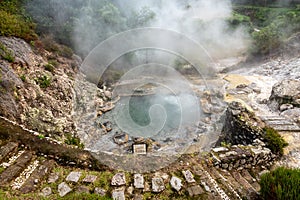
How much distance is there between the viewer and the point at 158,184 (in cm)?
369

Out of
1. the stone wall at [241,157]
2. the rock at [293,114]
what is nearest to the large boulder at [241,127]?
the stone wall at [241,157]

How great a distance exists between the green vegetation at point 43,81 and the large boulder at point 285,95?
9207 millimetres

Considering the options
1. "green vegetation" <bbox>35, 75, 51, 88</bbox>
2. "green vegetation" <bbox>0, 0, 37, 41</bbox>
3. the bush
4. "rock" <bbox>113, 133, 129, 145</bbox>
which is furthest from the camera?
"green vegetation" <bbox>0, 0, 37, 41</bbox>

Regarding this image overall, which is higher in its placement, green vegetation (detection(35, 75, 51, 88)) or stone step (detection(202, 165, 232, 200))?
green vegetation (detection(35, 75, 51, 88))

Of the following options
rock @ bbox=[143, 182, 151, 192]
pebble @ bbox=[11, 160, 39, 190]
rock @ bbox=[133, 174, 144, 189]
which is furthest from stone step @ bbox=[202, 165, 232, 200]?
pebble @ bbox=[11, 160, 39, 190]

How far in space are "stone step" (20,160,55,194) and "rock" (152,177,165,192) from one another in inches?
72.7

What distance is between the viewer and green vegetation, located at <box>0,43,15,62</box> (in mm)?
6852

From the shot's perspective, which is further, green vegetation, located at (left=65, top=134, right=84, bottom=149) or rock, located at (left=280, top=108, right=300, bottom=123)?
rock, located at (left=280, top=108, right=300, bottom=123)

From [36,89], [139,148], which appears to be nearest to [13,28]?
[36,89]

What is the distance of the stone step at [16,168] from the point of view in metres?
3.28

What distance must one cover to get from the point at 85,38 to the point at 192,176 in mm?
11871

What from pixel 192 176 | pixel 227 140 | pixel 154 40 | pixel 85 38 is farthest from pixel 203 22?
pixel 192 176

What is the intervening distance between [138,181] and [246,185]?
6.61ft

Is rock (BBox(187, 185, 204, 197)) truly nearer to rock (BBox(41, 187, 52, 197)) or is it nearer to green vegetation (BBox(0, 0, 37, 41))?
rock (BBox(41, 187, 52, 197))
